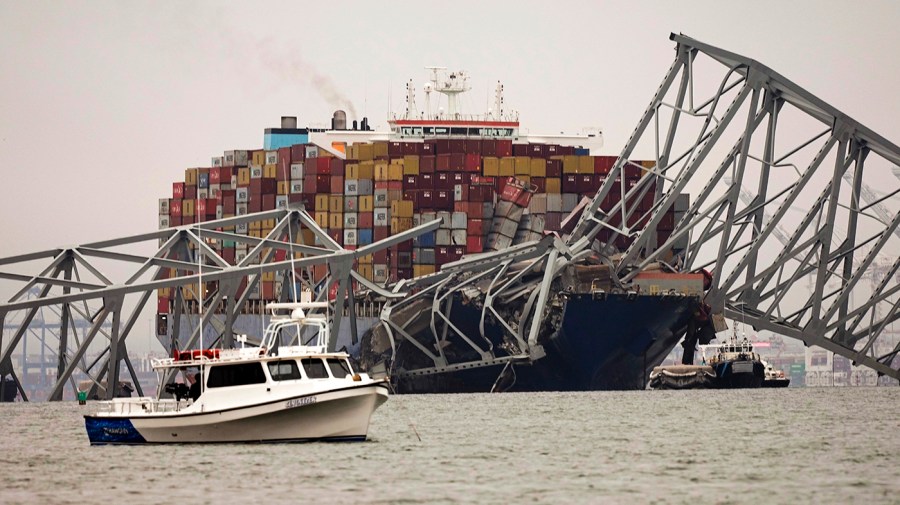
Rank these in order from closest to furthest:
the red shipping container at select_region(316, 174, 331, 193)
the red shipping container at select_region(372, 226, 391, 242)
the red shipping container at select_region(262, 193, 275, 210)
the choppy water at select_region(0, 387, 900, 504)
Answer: the choppy water at select_region(0, 387, 900, 504)
the red shipping container at select_region(372, 226, 391, 242)
the red shipping container at select_region(316, 174, 331, 193)
the red shipping container at select_region(262, 193, 275, 210)

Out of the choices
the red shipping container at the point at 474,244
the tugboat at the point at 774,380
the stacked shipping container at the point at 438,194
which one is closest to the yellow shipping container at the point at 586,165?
the stacked shipping container at the point at 438,194

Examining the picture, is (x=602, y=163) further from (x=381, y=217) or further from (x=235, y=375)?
(x=235, y=375)

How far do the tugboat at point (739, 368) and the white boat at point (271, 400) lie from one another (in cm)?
6582

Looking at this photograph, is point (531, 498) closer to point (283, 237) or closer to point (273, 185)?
point (283, 237)

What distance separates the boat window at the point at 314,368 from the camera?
1982 inches

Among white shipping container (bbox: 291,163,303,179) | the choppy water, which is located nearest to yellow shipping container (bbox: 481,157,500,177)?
white shipping container (bbox: 291,163,303,179)

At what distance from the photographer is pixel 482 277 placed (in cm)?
10344

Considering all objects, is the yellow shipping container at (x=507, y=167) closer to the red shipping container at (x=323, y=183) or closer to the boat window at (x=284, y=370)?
the red shipping container at (x=323, y=183)

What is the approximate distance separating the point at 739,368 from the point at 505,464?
68068 mm

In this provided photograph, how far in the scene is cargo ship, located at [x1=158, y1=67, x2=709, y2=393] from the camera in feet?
334

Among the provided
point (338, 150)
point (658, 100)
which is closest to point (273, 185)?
point (338, 150)

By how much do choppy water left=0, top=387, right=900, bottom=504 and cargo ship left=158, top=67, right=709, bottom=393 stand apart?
88.7ft

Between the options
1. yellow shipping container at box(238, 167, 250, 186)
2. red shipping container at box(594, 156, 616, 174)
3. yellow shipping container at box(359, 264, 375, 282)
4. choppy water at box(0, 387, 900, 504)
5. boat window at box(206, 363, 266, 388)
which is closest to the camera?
choppy water at box(0, 387, 900, 504)

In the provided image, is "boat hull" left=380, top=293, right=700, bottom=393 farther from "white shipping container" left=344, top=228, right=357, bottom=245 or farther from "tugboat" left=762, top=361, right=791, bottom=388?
"white shipping container" left=344, top=228, right=357, bottom=245
